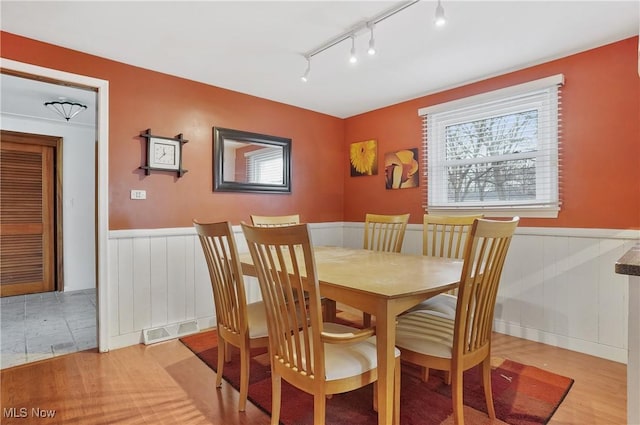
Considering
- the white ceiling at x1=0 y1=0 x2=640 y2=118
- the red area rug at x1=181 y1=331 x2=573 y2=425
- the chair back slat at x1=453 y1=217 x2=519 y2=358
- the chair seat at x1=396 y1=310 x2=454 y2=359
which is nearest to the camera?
the chair back slat at x1=453 y1=217 x2=519 y2=358

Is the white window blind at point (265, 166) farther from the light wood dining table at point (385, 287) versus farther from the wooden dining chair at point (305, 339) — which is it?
the wooden dining chair at point (305, 339)

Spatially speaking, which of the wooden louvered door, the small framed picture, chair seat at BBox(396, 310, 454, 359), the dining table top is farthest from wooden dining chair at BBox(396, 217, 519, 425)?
the wooden louvered door

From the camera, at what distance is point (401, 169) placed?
3664 millimetres

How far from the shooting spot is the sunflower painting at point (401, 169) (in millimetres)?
3550

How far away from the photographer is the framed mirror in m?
3.21

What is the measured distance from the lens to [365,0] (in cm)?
192

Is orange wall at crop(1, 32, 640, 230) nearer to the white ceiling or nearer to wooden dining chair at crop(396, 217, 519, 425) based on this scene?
the white ceiling

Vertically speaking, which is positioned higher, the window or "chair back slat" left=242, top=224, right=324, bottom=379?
the window

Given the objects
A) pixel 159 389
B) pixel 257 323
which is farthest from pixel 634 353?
pixel 159 389

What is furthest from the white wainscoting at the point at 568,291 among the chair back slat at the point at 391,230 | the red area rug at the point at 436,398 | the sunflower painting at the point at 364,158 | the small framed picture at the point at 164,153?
the small framed picture at the point at 164,153

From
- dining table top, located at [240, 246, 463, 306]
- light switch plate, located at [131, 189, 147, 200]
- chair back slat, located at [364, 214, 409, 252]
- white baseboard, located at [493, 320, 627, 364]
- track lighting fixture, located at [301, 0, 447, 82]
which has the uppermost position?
track lighting fixture, located at [301, 0, 447, 82]

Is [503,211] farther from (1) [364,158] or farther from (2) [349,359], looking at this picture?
(2) [349,359]

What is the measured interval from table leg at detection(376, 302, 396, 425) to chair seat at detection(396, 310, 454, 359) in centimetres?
28

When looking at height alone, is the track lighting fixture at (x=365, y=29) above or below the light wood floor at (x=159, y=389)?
above
